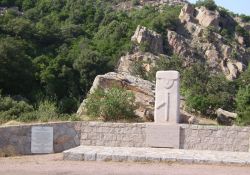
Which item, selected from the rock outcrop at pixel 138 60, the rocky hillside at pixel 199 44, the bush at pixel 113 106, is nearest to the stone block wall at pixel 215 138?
the bush at pixel 113 106

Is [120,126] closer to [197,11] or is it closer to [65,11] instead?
[65,11]

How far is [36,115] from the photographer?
13.1 metres

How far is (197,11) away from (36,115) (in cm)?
6941

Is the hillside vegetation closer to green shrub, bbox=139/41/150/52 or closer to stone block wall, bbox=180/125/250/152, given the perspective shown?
green shrub, bbox=139/41/150/52

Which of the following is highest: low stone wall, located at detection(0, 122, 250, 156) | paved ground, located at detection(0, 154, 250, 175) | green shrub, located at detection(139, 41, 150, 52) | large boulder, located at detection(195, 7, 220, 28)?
large boulder, located at detection(195, 7, 220, 28)

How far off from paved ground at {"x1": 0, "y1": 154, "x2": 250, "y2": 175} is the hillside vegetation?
143 inches

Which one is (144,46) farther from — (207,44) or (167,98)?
(167,98)

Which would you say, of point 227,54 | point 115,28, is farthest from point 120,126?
point 227,54

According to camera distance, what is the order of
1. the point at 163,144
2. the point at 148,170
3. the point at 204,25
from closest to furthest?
the point at 148,170 → the point at 163,144 → the point at 204,25

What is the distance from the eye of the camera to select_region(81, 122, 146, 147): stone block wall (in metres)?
11.5

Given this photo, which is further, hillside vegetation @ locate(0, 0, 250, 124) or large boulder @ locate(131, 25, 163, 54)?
large boulder @ locate(131, 25, 163, 54)

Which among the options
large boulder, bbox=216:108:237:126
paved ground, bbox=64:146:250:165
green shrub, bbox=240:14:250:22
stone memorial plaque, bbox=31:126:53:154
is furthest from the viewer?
green shrub, bbox=240:14:250:22

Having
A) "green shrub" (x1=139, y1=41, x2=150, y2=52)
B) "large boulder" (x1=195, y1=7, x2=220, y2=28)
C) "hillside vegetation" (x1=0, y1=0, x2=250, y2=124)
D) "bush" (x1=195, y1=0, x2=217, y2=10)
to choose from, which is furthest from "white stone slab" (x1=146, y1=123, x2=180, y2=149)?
"bush" (x1=195, y1=0, x2=217, y2=10)

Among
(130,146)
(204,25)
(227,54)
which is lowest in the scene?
(130,146)
